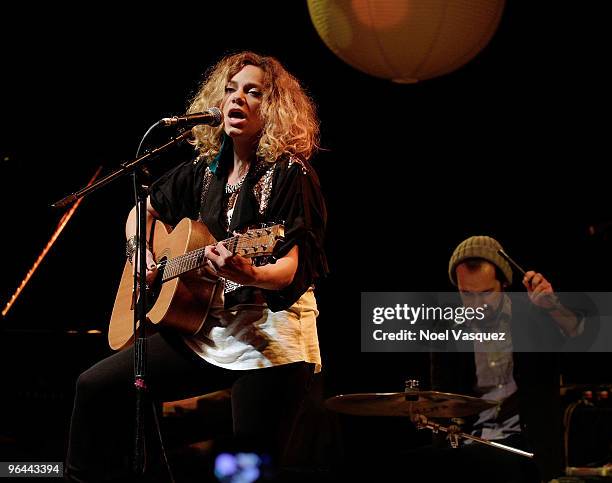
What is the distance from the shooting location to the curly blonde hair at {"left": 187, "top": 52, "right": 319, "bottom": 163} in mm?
2953

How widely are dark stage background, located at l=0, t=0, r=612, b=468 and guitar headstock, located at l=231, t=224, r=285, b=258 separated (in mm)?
3128

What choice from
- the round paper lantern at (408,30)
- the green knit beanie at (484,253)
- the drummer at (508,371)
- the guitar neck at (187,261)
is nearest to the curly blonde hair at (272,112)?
the guitar neck at (187,261)

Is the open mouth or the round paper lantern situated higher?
the round paper lantern

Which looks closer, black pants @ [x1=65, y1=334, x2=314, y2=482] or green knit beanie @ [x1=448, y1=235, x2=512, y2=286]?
black pants @ [x1=65, y1=334, x2=314, y2=482]

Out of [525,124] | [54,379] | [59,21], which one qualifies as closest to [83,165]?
[59,21]

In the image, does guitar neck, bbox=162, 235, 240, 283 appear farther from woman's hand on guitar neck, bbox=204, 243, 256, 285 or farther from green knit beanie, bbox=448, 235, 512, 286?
green knit beanie, bbox=448, 235, 512, 286

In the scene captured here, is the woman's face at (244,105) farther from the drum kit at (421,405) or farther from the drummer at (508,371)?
the drummer at (508,371)

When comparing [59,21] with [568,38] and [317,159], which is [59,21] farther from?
[568,38]

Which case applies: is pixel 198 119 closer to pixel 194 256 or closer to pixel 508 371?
pixel 194 256

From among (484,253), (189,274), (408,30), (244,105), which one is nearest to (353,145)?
(484,253)

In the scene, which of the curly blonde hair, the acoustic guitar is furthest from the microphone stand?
the curly blonde hair

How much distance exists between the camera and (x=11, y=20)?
19.1 ft

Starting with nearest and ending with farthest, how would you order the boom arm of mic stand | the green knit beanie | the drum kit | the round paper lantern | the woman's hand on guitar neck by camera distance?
the woman's hand on guitar neck, the boom arm of mic stand, the round paper lantern, the drum kit, the green knit beanie

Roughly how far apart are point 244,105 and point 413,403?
199 cm
